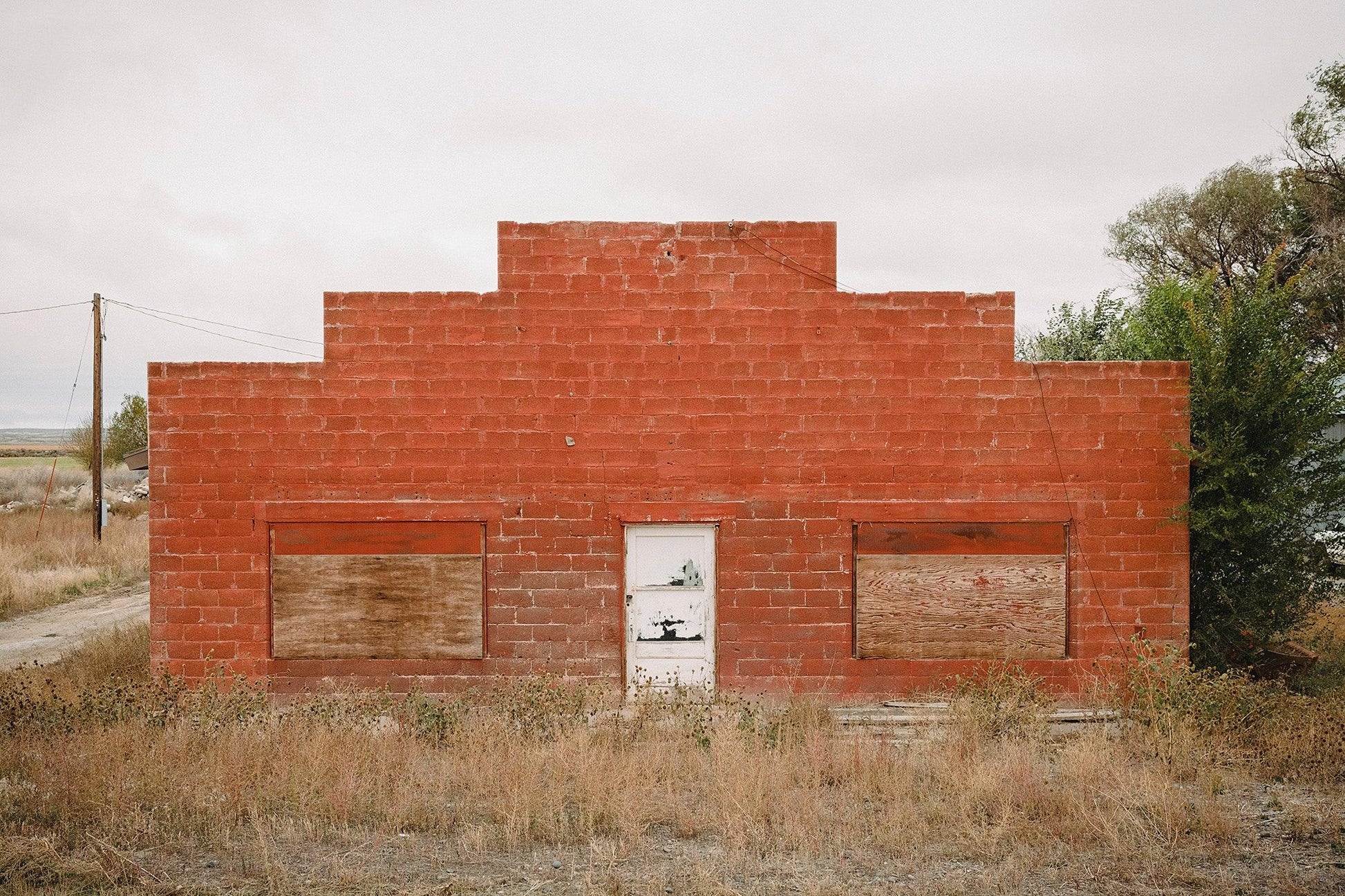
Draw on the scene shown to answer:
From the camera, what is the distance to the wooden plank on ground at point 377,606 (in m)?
9.86

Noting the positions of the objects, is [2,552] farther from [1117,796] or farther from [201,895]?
[1117,796]

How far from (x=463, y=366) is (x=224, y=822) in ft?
15.8

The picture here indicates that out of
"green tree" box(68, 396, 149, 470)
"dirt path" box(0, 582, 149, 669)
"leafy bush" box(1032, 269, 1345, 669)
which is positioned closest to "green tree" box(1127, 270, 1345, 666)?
"leafy bush" box(1032, 269, 1345, 669)

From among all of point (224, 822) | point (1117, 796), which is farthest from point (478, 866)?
point (1117, 796)

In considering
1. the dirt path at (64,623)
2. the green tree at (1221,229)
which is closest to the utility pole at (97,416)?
the dirt path at (64,623)

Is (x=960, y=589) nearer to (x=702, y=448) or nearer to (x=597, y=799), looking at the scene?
(x=702, y=448)

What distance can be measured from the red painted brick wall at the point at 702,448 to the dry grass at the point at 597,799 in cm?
106

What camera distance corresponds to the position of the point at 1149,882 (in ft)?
19.6

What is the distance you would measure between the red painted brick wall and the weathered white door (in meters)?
0.17

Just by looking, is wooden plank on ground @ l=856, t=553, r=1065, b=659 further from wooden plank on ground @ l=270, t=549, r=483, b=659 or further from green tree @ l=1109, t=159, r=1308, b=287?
green tree @ l=1109, t=159, r=1308, b=287

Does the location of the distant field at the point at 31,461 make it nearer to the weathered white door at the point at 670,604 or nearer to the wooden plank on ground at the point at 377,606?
the wooden plank on ground at the point at 377,606

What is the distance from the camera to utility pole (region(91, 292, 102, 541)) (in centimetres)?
2258

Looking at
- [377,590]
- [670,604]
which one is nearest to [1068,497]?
[670,604]

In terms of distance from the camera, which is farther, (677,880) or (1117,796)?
(1117,796)
